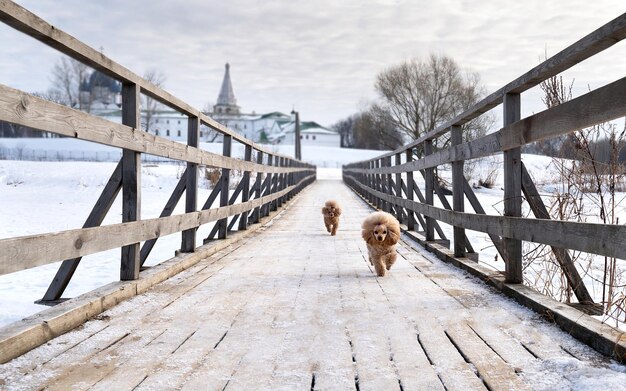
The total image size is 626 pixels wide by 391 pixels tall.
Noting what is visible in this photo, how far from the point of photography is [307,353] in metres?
2.38

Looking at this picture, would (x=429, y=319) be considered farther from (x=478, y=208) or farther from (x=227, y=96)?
(x=227, y=96)

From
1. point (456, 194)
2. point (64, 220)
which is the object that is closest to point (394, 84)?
point (64, 220)

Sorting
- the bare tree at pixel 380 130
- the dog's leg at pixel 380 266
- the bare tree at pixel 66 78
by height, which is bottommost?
the dog's leg at pixel 380 266

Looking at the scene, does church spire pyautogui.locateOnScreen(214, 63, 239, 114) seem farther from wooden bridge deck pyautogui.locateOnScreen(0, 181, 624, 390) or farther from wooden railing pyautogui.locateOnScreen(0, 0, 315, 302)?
wooden bridge deck pyautogui.locateOnScreen(0, 181, 624, 390)

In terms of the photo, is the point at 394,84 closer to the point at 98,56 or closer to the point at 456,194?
the point at 456,194

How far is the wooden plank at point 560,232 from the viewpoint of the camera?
2236 millimetres

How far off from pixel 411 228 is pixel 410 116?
25.0 m

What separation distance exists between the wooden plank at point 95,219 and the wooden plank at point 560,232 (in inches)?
105

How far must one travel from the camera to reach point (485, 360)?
7.48 feet

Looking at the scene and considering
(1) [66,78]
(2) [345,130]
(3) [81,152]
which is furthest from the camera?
(2) [345,130]

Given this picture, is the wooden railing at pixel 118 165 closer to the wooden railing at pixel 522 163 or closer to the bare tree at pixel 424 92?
the wooden railing at pixel 522 163

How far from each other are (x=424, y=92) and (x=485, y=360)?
3028 cm

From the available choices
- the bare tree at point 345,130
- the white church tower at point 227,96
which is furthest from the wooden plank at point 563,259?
the bare tree at point 345,130

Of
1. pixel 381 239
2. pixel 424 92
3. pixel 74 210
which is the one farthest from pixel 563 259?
pixel 424 92
